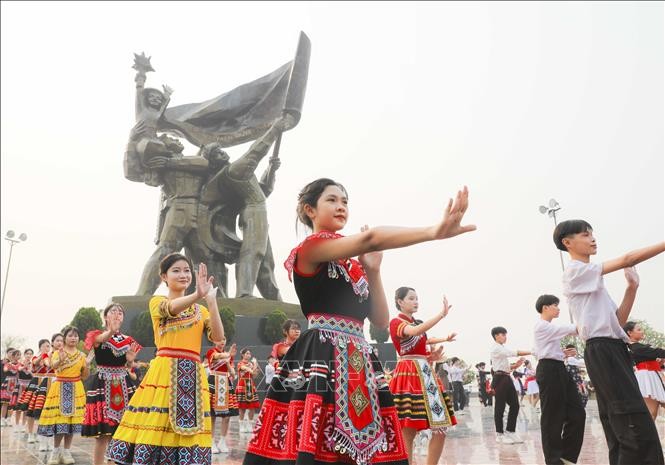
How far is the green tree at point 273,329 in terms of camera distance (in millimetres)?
20719

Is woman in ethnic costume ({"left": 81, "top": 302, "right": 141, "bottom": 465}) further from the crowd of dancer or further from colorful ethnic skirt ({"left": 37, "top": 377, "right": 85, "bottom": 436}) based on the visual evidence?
colorful ethnic skirt ({"left": 37, "top": 377, "right": 85, "bottom": 436})

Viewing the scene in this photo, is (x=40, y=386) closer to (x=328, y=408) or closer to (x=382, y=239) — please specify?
(x=328, y=408)

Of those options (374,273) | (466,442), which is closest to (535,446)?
(466,442)

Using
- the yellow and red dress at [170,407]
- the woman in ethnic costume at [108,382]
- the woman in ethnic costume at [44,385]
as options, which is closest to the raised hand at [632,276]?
the yellow and red dress at [170,407]

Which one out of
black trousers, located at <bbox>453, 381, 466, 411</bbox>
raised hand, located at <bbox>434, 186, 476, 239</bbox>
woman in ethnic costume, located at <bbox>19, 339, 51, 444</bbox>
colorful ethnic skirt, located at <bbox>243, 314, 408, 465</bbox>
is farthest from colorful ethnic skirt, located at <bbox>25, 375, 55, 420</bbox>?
black trousers, located at <bbox>453, 381, 466, 411</bbox>

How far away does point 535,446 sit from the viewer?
25.5 feet

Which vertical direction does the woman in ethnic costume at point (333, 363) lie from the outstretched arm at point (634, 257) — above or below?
below

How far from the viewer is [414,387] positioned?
534cm

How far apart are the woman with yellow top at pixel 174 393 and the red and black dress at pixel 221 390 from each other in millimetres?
4393

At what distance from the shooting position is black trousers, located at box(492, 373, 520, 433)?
8109mm

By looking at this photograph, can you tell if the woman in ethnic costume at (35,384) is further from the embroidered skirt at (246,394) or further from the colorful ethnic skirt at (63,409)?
the embroidered skirt at (246,394)

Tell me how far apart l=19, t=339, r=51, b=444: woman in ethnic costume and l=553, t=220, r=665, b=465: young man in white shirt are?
31.2 feet

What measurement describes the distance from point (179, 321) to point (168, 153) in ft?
66.0

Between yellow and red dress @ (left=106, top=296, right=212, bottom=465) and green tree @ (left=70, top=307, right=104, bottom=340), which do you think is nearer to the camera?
yellow and red dress @ (left=106, top=296, right=212, bottom=465)
